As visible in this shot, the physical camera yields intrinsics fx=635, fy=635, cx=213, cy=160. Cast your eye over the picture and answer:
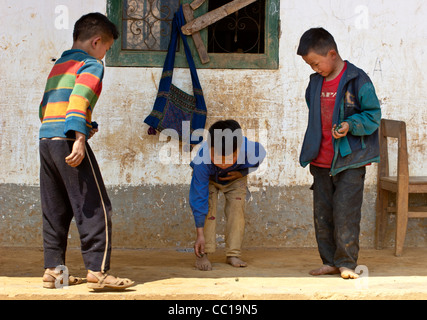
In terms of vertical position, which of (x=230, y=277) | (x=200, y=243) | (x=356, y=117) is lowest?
(x=230, y=277)

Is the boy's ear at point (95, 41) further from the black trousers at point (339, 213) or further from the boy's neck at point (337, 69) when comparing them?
the black trousers at point (339, 213)

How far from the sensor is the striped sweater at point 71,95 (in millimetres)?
3699

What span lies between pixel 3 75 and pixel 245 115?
216 cm

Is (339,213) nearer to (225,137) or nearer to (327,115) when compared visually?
(327,115)

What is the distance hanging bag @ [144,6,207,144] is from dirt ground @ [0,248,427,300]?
1121 millimetres

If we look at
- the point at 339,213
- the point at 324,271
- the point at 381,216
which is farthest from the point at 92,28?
the point at 381,216

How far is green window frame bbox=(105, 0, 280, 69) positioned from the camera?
5586 millimetres

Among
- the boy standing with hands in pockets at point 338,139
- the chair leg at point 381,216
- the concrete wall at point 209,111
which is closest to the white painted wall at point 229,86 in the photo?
the concrete wall at point 209,111

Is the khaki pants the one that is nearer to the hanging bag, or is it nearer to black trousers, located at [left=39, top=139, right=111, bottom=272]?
the hanging bag

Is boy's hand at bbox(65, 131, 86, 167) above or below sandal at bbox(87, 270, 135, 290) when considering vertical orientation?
above

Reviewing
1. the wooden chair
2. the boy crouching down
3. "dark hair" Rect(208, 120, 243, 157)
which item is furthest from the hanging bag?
the wooden chair

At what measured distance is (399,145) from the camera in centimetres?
531

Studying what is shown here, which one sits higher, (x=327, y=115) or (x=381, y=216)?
(x=327, y=115)

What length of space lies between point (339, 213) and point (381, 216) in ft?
4.76
